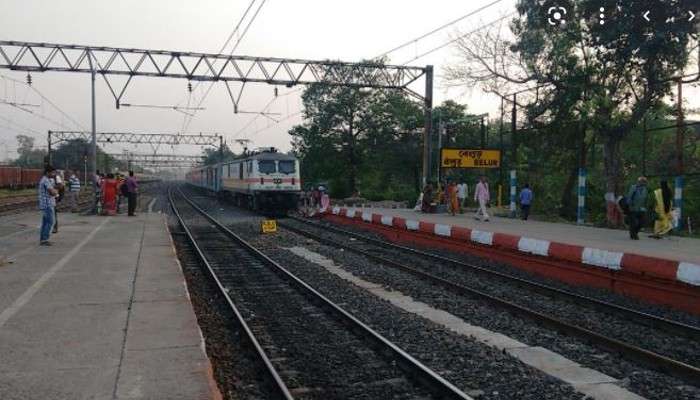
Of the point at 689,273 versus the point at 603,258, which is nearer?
the point at 689,273

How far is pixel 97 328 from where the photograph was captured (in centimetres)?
722

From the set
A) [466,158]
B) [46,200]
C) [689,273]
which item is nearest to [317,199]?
[466,158]

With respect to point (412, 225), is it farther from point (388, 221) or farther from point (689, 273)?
point (689, 273)

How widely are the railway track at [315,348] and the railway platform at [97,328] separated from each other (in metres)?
0.83

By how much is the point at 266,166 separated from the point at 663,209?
19373mm

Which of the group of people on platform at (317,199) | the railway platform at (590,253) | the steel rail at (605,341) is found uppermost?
the group of people on platform at (317,199)

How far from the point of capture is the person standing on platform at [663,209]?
15430 millimetres

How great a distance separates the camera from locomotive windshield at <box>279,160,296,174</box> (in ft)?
104

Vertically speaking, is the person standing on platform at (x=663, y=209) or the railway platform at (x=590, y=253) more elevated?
the person standing on platform at (x=663, y=209)

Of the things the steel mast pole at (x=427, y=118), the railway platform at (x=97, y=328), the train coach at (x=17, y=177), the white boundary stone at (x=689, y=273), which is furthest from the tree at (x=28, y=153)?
the white boundary stone at (x=689, y=273)

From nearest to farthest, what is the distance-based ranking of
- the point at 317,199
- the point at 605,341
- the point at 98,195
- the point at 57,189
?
the point at 605,341 → the point at 57,189 → the point at 98,195 → the point at 317,199

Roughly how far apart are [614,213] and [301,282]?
1276 cm

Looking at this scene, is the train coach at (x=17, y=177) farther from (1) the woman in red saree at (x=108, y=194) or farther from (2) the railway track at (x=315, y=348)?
(2) the railway track at (x=315, y=348)

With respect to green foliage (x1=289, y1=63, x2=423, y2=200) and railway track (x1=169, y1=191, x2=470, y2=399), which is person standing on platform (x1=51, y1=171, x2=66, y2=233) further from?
green foliage (x1=289, y1=63, x2=423, y2=200)
